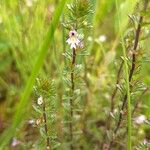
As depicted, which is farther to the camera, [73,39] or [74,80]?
[74,80]

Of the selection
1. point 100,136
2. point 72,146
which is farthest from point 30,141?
point 100,136

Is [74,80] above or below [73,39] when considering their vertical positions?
below

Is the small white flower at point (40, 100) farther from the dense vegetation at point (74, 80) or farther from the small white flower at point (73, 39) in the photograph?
the small white flower at point (73, 39)

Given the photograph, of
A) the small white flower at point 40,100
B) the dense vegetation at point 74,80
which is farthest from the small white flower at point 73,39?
the small white flower at point 40,100

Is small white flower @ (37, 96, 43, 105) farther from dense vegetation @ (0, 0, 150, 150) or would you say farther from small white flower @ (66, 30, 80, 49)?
small white flower @ (66, 30, 80, 49)

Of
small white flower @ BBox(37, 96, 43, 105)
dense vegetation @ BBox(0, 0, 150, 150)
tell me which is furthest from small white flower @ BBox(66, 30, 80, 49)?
small white flower @ BBox(37, 96, 43, 105)

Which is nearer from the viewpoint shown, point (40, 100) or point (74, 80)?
point (40, 100)

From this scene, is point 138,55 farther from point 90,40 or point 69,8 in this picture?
point 90,40

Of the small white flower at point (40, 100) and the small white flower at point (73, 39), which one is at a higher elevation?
the small white flower at point (73, 39)
